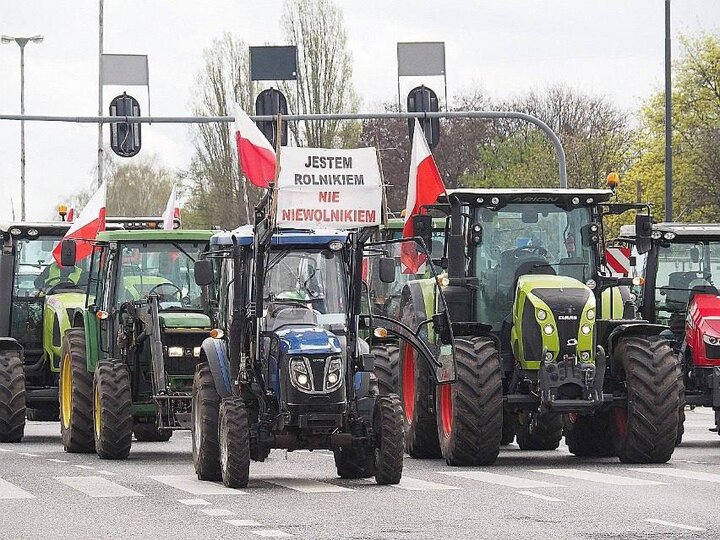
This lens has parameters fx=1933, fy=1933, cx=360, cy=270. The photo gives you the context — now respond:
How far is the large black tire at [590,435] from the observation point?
20500mm

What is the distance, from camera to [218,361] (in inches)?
681

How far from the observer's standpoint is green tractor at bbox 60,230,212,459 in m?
20.5

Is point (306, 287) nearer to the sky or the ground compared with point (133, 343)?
nearer to the sky

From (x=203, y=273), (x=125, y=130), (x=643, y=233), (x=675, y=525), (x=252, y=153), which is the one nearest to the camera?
(x=675, y=525)

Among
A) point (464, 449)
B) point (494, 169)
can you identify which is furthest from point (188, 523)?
point (494, 169)

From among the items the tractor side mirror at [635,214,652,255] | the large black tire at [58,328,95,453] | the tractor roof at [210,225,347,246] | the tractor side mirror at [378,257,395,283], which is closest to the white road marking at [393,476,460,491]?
the tractor side mirror at [378,257,395,283]

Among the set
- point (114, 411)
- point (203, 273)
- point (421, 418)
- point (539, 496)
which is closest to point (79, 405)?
point (114, 411)

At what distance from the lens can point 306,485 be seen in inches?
674

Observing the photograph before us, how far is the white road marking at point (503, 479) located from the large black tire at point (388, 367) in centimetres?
270

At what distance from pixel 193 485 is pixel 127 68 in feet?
64.6

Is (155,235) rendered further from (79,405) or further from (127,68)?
(127,68)

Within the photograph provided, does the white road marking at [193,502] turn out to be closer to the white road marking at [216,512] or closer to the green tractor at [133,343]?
the white road marking at [216,512]

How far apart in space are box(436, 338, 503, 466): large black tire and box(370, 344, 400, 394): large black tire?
2002 millimetres

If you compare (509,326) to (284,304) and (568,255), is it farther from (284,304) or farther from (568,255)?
(284,304)
